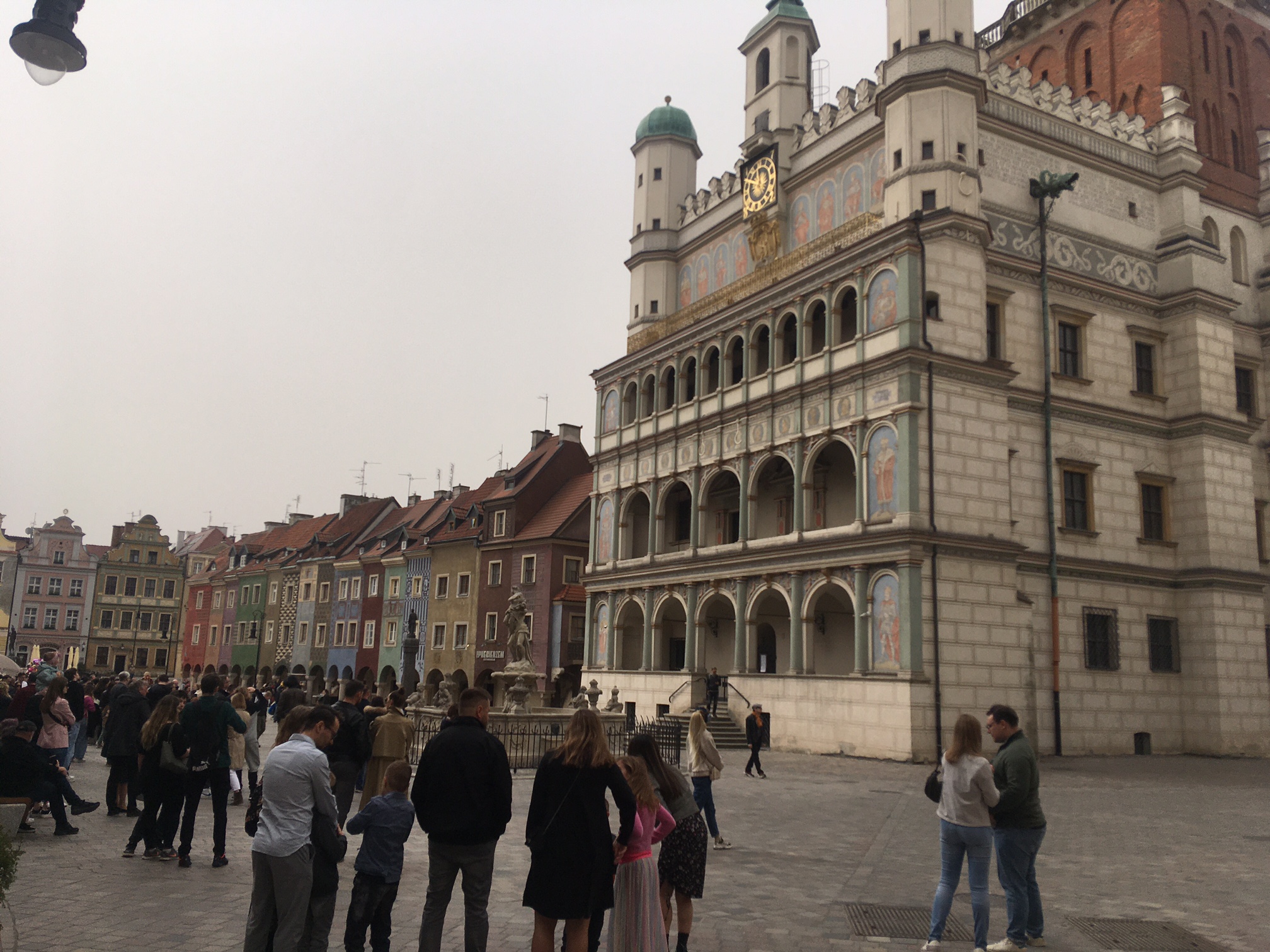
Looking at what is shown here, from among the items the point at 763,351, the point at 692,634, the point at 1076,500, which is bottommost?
the point at 692,634

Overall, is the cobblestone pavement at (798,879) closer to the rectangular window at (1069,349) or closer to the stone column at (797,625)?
the stone column at (797,625)

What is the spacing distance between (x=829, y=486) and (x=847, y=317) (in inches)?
217

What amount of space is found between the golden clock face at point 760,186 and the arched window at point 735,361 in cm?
513

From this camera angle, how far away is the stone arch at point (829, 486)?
107 feet

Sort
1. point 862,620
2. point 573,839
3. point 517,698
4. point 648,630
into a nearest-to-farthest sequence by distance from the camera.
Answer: point 573,839 → point 517,698 → point 862,620 → point 648,630

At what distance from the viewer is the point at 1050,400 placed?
32.5 meters

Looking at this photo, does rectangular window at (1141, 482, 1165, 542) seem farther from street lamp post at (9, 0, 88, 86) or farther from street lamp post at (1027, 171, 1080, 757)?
street lamp post at (9, 0, 88, 86)

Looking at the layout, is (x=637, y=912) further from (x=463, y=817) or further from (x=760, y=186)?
(x=760, y=186)

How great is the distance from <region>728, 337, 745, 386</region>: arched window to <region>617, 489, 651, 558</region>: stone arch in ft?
22.2

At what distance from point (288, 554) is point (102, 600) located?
69.2 ft

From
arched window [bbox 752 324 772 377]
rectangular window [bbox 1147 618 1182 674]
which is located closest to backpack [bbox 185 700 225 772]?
arched window [bbox 752 324 772 377]

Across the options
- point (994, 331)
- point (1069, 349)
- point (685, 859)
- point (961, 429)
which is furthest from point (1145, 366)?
point (685, 859)

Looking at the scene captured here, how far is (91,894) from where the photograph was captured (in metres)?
9.45

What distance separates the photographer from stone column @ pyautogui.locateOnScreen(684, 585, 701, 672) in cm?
3644
